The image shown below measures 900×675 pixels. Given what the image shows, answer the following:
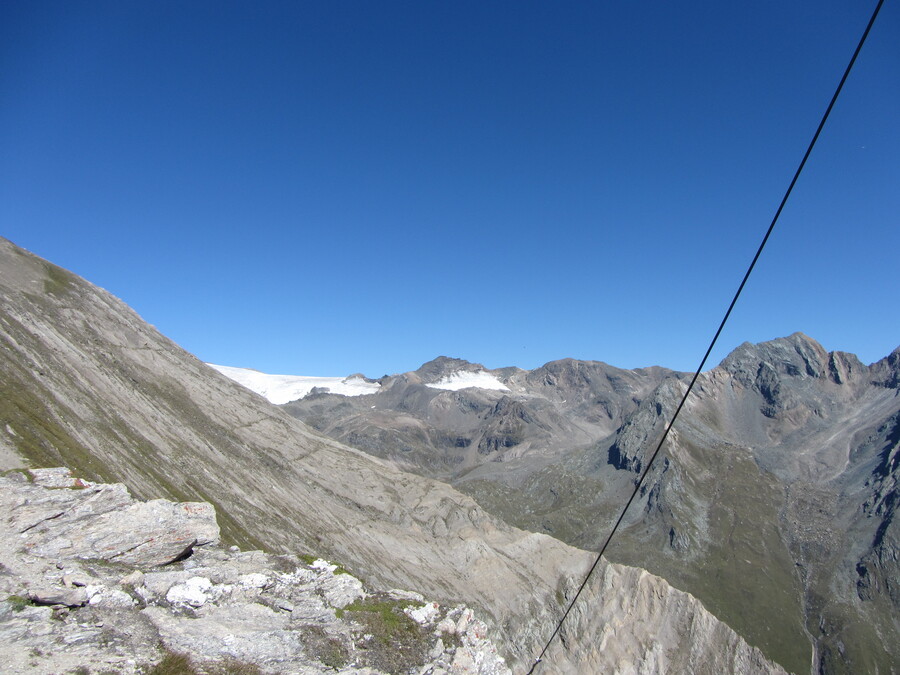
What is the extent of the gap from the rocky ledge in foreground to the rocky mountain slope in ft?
92.4

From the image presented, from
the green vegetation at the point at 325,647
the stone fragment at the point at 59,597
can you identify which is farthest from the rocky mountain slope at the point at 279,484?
the green vegetation at the point at 325,647

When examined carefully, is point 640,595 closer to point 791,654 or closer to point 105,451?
point 105,451

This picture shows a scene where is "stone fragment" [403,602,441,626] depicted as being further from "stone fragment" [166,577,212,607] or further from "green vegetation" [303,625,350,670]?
"stone fragment" [166,577,212,607]

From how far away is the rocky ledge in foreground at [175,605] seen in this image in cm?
1495

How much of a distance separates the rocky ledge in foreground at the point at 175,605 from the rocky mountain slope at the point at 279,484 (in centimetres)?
2817

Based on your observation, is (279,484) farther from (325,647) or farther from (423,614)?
(325,647)

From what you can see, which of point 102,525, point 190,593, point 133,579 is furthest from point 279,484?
point 190,593

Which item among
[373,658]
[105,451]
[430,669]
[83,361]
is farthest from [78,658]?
[83,361]

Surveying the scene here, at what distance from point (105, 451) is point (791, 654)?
216m

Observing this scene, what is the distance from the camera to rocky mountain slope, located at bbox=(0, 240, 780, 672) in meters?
60.7

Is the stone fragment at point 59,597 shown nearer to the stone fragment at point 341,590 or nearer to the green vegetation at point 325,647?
the green vegetation at point 325,647

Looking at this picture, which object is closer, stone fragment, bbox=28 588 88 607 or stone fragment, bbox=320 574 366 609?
stone fragment, bbox=28 588 88 607

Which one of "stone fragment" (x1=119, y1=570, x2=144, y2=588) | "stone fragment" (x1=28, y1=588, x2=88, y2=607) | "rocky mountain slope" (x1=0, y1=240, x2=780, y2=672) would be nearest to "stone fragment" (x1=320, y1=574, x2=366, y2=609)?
"stone fragment" (x1=119, y1=570, x2=144, y2=588)

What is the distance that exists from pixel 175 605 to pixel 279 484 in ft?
222
